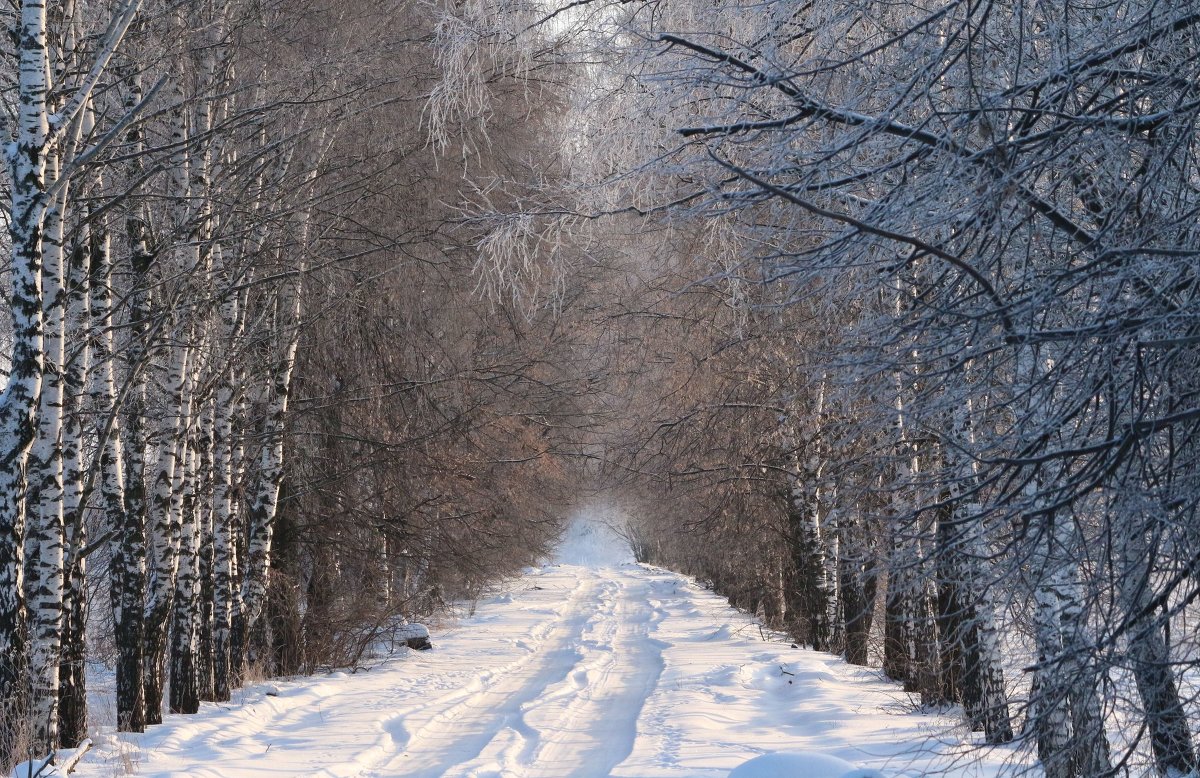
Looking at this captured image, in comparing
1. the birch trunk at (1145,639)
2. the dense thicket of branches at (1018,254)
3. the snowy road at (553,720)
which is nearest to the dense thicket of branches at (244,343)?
the snowy road at (553,720)

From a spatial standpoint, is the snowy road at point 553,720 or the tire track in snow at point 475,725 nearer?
the snowy road at point 553,720

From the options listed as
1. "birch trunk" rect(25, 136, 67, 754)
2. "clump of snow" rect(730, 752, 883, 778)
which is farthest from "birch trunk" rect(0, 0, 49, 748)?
"clump of snow" rect(730, 752, 883, 778)

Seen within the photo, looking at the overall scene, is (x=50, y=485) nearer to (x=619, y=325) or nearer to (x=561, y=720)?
(x=561, y=720)

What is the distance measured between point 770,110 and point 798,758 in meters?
3.41

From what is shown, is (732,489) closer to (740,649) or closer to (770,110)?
(740,649)

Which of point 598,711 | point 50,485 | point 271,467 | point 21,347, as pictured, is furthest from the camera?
point 271,467

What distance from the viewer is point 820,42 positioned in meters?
4.13

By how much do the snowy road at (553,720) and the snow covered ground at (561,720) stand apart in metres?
0.03

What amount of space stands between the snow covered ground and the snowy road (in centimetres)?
3

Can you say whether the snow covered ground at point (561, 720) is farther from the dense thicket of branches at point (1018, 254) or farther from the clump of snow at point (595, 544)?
the clump of snow at point (595, 544)

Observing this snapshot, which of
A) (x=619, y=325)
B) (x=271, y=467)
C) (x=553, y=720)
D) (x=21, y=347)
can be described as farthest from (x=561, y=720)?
(x=21, y=347)

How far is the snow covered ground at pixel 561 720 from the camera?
316 inches

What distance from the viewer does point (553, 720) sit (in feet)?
33.9

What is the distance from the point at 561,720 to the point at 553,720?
3.6 inches
